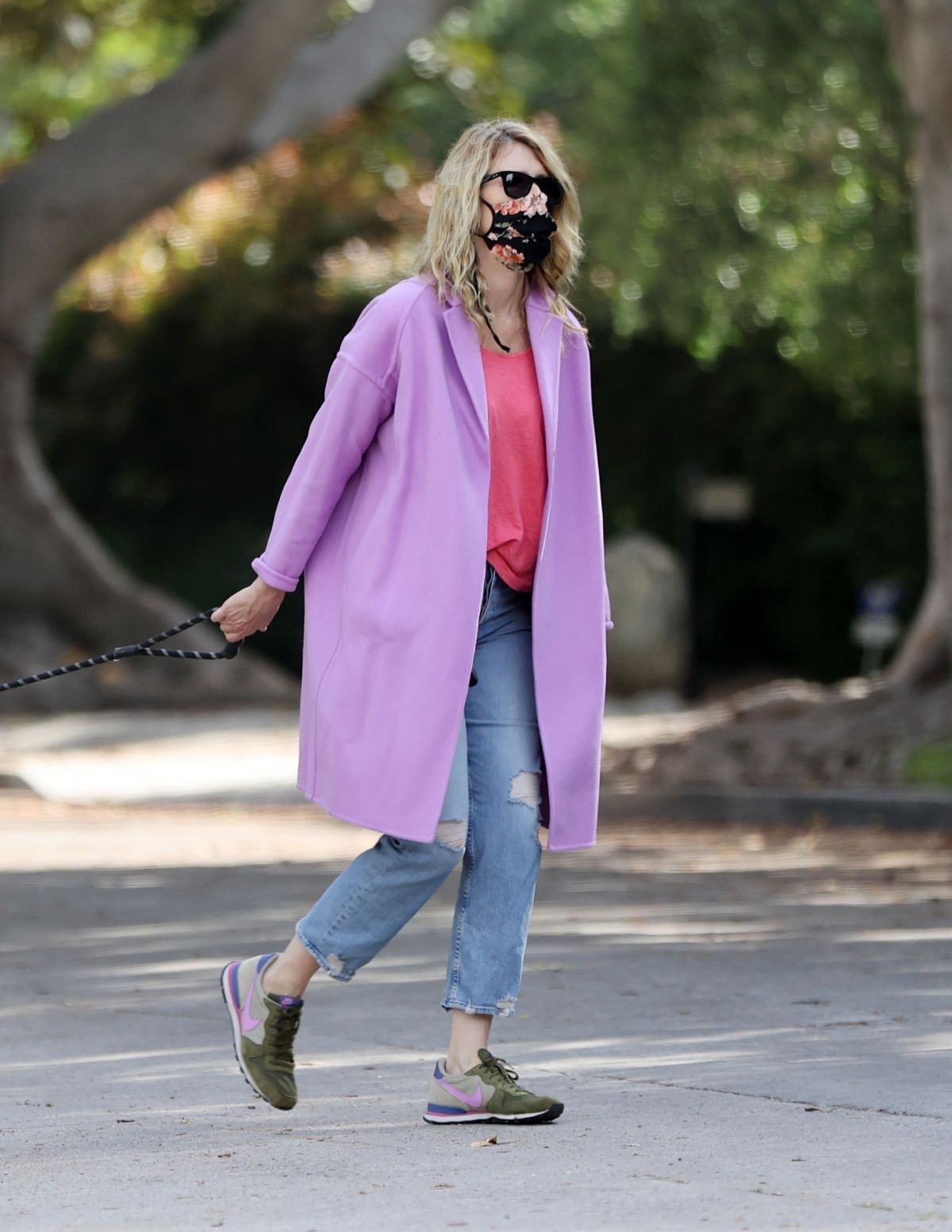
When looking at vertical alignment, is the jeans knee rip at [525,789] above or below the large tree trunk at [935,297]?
below

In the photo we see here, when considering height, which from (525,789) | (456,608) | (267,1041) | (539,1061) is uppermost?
(456,608)

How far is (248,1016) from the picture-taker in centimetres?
466

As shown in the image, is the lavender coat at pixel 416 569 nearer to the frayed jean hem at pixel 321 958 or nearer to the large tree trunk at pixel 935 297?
the frayed jean hem at pixel 321 958

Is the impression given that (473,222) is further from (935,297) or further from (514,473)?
(935,297)

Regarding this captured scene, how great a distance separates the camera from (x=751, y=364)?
2417cm

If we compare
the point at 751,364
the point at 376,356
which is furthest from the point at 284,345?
the point at 376,356

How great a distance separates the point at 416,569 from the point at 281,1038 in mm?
988

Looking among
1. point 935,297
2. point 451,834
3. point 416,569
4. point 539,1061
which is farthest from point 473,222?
point 935,297

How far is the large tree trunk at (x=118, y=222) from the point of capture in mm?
20328

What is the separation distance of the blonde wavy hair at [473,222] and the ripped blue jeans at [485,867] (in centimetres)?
58

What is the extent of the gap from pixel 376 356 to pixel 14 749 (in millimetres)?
13361

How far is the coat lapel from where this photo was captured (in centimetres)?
456

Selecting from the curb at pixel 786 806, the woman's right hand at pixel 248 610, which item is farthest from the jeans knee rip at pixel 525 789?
the curb at pixel 786 806

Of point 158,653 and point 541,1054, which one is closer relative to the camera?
point 158,653
